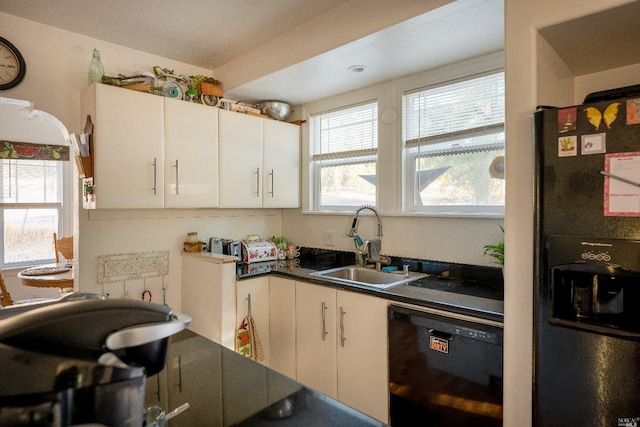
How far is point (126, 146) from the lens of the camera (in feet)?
7.27

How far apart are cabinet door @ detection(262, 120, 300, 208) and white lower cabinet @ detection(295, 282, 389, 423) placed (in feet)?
3.07

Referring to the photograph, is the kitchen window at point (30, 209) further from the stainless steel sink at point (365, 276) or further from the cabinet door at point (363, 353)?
the cabinet door at point (363, 353)

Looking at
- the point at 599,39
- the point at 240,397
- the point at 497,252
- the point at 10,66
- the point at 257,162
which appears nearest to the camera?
the point at 240,397

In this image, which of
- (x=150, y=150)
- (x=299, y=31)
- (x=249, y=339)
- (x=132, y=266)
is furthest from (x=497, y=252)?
(x=132, y=266)

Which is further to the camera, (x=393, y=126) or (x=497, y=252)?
(x=393, y=126)

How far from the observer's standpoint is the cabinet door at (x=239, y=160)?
2.68 metres

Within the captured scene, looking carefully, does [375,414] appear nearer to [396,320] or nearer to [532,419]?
[396,320]

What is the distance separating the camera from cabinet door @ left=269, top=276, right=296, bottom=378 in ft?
7.97

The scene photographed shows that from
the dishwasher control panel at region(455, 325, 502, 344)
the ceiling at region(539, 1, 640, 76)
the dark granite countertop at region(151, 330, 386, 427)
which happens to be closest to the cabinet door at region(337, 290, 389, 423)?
the dishwasher control panel at region(455, 325, 502, 344)

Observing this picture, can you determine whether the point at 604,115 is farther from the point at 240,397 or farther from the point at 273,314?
the point at 273,314

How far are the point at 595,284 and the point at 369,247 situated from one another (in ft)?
5.09

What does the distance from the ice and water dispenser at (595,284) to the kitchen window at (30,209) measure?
5.14 meters

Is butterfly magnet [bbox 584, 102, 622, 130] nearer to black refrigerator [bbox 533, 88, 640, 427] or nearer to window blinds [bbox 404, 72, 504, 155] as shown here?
black refrigerator [bbox 533, 88, 640, 427]

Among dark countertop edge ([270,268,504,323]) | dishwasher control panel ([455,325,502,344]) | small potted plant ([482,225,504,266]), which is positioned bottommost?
dishwasher control panel ([455,325,502,344])
